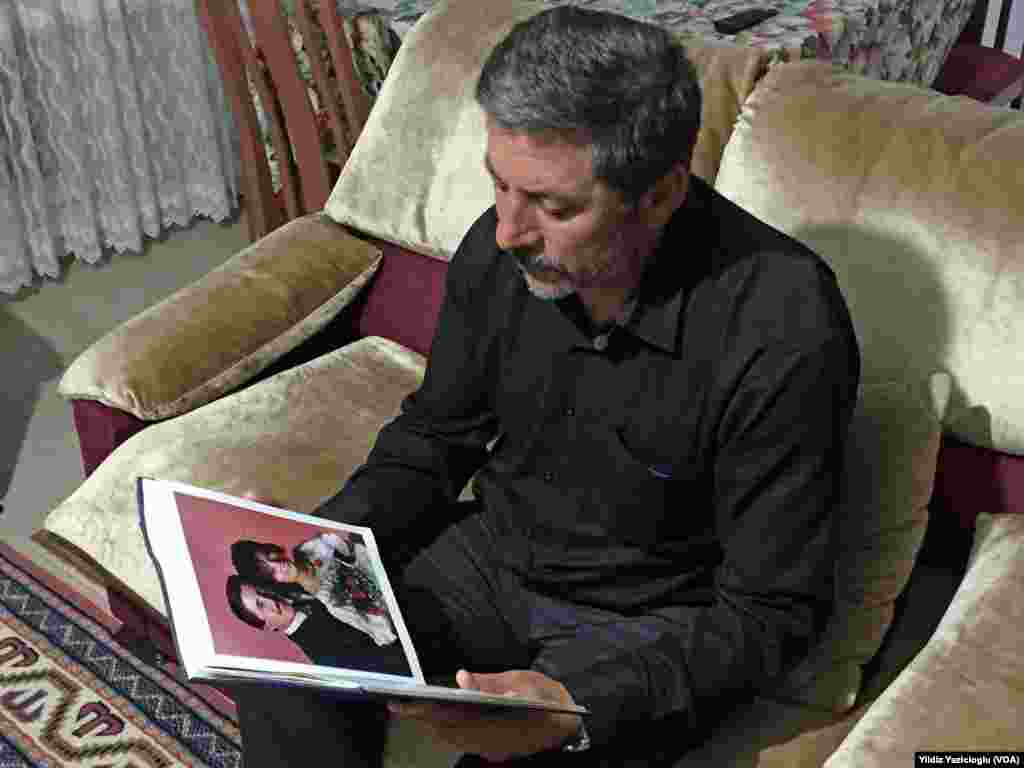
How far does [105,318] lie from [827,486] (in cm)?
221

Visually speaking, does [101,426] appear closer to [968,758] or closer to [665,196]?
[665,196]

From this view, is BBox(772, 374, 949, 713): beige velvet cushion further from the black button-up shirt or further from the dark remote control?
the dark remote control

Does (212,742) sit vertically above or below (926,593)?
below

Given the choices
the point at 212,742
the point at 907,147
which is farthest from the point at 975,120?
the point at 212,742

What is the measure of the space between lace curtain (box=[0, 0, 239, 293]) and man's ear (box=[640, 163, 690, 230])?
2.24 meters

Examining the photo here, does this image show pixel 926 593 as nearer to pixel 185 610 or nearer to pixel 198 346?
pixel 185 610

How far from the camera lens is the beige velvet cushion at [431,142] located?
5.87 ft

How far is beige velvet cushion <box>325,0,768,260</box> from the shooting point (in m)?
1.79

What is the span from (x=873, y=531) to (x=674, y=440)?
26cm

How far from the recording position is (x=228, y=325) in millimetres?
1785

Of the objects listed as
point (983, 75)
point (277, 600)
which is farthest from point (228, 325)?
point (983, 75)

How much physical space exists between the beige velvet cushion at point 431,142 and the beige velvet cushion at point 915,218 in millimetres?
462

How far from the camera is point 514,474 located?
4.57 ft

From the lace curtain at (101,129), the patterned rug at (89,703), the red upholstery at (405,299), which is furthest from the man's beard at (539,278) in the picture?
the lace curtain at (101,129)
